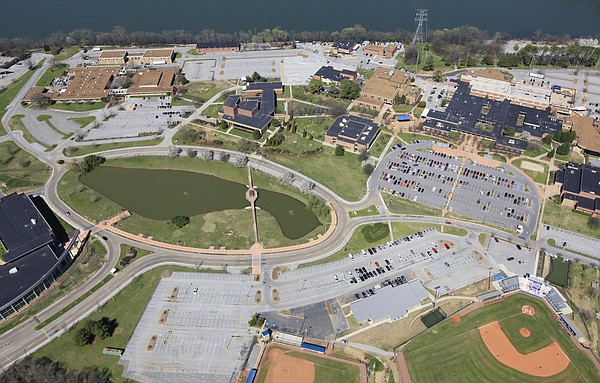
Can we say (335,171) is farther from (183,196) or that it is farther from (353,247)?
(183,196)

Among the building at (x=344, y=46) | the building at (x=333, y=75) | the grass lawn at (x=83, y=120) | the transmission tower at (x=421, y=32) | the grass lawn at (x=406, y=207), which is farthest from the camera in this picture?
the transmission tower at (x=421, y=32)

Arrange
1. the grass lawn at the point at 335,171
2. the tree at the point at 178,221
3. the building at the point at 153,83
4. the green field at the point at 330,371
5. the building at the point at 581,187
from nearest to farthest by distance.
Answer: the green field at the point at 330,371, the tree at the point at 178,221, the building at the point at 581,187, the grass lawn at the point at 335,171, the building at the point at 153,83

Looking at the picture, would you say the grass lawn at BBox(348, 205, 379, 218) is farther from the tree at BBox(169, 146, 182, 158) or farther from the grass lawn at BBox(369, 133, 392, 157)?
the tree at BBox(169, 146, 182, 158)

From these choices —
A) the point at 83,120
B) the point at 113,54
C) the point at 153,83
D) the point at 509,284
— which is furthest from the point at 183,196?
the point at 113,54

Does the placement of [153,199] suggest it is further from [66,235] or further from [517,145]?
[517,145]

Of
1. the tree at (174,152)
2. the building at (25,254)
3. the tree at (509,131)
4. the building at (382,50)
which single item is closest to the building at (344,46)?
the building at (382,50)

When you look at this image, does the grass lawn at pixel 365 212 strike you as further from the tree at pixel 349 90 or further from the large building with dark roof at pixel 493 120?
the tree at pixel 349 90
